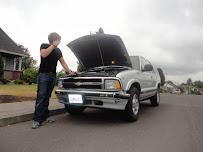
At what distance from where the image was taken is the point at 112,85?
6.59m

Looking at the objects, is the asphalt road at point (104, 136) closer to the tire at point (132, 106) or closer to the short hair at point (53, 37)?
the tire at point (132, 106)

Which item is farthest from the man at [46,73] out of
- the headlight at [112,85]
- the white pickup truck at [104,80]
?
the headlight at [112,85]

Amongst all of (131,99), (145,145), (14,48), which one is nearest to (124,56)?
(131,99)

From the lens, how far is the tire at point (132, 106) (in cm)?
679

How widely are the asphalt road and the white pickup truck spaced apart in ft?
1.62

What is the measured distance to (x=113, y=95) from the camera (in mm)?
6371

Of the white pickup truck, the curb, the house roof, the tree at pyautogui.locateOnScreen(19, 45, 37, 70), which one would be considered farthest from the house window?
the tree at pyautogui.locateOnScreen(19, 45, 37, 70)

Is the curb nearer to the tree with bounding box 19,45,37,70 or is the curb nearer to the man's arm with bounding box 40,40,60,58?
the man's arm with bounding box 40,40,60,58

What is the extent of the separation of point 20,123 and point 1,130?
0.84m

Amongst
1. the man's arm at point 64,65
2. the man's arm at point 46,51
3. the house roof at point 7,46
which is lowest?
the man's arm at point 64,65

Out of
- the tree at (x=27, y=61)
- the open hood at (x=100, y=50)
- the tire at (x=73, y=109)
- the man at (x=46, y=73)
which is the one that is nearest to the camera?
the man at (x=46, y=73)

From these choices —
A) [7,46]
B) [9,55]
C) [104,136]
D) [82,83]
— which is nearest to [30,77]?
[9,55]

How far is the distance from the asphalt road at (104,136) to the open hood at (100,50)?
1.63m

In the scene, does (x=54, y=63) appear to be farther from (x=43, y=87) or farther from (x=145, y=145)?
(x=145, y=145)
